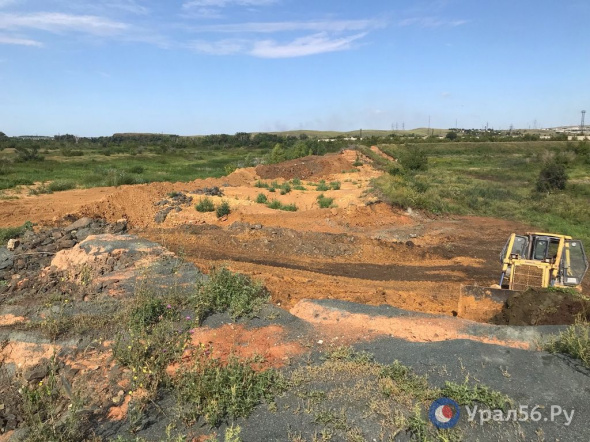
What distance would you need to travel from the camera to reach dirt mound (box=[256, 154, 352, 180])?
34.0 metres

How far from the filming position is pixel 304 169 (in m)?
35.0

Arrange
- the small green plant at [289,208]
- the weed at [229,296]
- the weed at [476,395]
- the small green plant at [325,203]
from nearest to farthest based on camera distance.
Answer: the weed at [476,395], the weed at [229,296], the small green plant at [289,208], the small green plant at [325,203]

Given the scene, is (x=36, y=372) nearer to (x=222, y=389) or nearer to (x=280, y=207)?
(x=222, y=389)

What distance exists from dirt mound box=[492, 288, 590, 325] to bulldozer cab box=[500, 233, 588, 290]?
Answer: 3.27ft

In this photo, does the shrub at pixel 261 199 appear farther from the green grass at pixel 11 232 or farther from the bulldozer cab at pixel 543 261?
the bulldozer cab at pixel 543 261

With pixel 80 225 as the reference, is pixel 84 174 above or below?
above

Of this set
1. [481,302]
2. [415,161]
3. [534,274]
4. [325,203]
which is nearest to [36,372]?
[481,302]

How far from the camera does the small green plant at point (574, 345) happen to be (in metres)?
5.46

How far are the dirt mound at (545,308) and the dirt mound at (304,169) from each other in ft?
85.3

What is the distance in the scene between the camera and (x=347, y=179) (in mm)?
31625

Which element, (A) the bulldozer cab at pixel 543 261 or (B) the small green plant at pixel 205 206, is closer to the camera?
(A) the bulldozer cab at pixel 543 261

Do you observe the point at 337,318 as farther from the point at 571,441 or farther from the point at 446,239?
the point at 446,239

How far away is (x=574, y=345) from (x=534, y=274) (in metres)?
4.06

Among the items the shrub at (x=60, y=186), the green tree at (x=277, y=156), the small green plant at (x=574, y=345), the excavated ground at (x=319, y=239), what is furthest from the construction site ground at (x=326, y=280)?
the green tree at (x=277, y=156)
